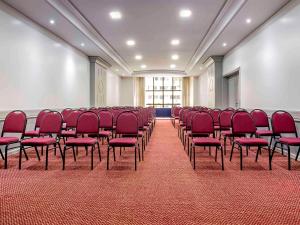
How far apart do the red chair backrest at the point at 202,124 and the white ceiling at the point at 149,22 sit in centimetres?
296

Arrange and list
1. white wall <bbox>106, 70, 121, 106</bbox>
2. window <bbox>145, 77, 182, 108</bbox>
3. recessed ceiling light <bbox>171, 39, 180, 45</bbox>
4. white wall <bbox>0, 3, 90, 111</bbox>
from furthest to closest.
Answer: window <bbox>145, 77, 182, 108</bbox> < white wall <bbox>106, 70, 121, 106</bbox> < recessed ceiling light <bbox>171, 39, 180, 45</bbox> < white wall <bbox>0, 3, 90, 111</bbox>

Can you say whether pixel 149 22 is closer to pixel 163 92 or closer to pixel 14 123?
pixel 14 123


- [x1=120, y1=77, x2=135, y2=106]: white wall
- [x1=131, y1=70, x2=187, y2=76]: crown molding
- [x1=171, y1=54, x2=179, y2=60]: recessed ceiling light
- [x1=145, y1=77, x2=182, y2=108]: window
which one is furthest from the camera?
[x1=145, y1=77, x2=182, y2=108]: window

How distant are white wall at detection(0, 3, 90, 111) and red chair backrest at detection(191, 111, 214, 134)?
4223mm

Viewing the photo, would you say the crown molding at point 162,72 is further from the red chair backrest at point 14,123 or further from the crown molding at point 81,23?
the red chair backrest at point 14,123

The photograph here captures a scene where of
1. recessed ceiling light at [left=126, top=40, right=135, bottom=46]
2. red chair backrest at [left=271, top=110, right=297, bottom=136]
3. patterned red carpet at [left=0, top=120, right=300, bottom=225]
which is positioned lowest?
patterned red carpet at [left=0, top=120, right=300, bottom=225]

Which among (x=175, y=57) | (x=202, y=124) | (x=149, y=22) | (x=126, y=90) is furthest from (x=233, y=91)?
(x=126, y=90)

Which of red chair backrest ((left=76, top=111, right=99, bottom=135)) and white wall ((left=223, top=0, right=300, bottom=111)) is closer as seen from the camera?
red chair backrest ((left=76, top=111, right=99, bottom=135))

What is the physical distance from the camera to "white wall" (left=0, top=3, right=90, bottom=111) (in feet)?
20.3

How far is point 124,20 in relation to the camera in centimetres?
804

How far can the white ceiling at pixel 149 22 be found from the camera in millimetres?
6566

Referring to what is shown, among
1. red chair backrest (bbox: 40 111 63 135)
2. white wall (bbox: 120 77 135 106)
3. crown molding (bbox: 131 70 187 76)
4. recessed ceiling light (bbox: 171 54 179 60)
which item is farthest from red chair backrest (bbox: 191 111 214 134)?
white wall (bbox: 120 77 135 106)

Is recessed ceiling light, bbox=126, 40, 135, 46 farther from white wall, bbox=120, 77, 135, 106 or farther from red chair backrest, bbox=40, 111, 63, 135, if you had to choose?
white wall, bbox=120, 77, 135, 106

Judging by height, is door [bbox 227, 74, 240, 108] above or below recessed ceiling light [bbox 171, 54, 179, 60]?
below
